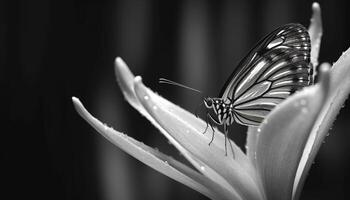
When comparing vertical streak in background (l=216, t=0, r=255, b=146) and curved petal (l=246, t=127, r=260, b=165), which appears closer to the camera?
curved petal (l=246, t=127, r=260, b=165)

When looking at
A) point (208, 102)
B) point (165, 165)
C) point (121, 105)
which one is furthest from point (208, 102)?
point (121, 105)

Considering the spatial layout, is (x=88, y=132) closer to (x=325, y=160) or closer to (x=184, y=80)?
(x=184, y=80)

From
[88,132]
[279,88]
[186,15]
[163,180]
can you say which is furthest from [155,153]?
[186,15]

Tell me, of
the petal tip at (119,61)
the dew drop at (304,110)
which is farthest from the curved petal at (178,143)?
the dew drop at (304,110)

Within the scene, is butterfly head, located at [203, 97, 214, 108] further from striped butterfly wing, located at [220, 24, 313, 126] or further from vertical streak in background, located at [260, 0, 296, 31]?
vertical streak in background, located at [260, 0, 296, 31]

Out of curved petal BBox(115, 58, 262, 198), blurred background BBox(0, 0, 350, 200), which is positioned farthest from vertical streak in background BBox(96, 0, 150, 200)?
curved petal BBox(115, 58, 262, 198)

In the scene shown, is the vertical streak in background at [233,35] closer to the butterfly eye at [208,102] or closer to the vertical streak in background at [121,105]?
the vertical streak in background at [121,105]
